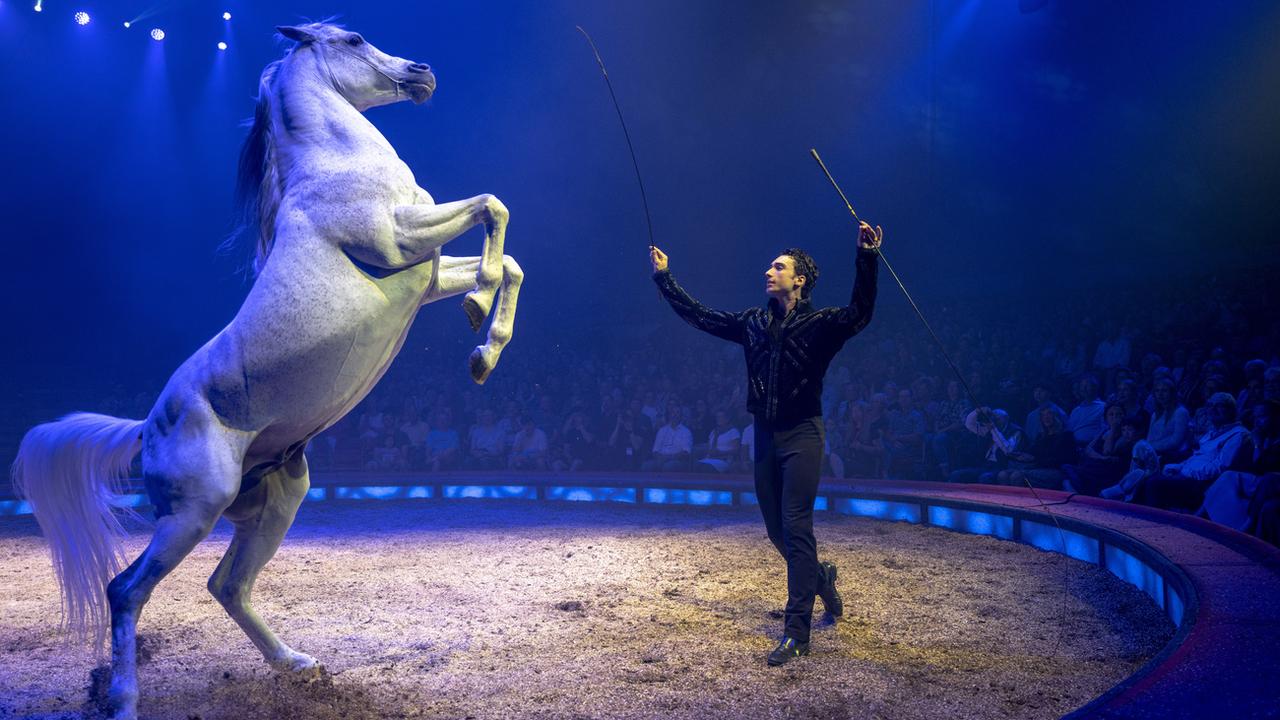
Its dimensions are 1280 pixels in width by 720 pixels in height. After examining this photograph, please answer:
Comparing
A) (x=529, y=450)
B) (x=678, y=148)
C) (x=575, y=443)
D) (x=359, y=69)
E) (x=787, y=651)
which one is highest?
(x=678, y=148)

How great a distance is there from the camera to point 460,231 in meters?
2.65

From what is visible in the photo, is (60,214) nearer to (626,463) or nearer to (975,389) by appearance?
(626,463)

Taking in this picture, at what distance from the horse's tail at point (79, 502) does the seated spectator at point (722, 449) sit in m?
6.91

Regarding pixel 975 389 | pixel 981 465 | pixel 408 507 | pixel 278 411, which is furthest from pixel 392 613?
pixel 975 389

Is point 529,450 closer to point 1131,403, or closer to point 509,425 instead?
point 509,425

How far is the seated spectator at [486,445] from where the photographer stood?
34.0ft

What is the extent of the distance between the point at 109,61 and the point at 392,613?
1443 cm

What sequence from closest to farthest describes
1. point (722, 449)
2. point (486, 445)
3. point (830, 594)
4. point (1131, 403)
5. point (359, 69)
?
point (359, 69), point (830, 594), point (1131, 403), point (722, 449), point (486, 445)

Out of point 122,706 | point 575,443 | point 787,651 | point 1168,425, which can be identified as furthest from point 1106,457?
point 122,706

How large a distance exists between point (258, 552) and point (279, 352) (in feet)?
3.29

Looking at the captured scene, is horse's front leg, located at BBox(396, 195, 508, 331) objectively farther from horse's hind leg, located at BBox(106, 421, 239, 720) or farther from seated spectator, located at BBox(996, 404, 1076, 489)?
seated spectator, located at BBox(996, 404, 1076, 489)

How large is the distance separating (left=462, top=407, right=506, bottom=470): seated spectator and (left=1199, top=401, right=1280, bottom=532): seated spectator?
7.95 metres

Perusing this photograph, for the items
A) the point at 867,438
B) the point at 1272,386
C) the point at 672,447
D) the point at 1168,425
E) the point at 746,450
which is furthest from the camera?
the point at 672,447

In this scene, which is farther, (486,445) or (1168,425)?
(486,445)
